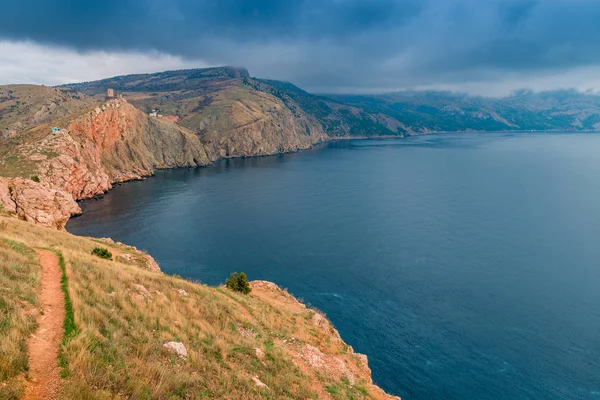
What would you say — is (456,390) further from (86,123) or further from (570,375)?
(86,123)

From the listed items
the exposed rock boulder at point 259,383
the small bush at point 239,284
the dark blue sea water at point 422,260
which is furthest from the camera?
the dark blue sea water at point 422,260

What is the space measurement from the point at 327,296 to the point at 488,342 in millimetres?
21835

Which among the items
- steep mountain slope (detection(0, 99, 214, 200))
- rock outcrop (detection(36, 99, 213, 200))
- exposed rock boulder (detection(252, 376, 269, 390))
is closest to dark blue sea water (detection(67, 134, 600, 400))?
rock outcrop (detection(36, 99, 213, 200))

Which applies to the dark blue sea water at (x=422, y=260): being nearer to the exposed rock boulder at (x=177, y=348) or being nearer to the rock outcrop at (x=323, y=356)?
the rock outcrop at (x=323, y=356)

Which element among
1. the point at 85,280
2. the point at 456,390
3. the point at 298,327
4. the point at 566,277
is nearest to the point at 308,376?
the point at 298,327

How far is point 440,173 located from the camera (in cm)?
16262

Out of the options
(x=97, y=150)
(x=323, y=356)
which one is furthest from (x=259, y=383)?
(x=97, y=150)

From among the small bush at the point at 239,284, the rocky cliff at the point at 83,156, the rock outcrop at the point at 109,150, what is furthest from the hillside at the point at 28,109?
the small bush at the point at 239,284

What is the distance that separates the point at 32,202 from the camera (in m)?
67.1

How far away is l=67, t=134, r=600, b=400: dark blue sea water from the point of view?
134 feet

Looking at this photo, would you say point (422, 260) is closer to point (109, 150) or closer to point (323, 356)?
point (323, 356)

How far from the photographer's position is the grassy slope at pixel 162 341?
1157cm

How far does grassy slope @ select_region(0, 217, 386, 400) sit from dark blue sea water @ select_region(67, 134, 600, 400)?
21.0 metres

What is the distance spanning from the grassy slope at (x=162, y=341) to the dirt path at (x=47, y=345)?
15.3 inches
